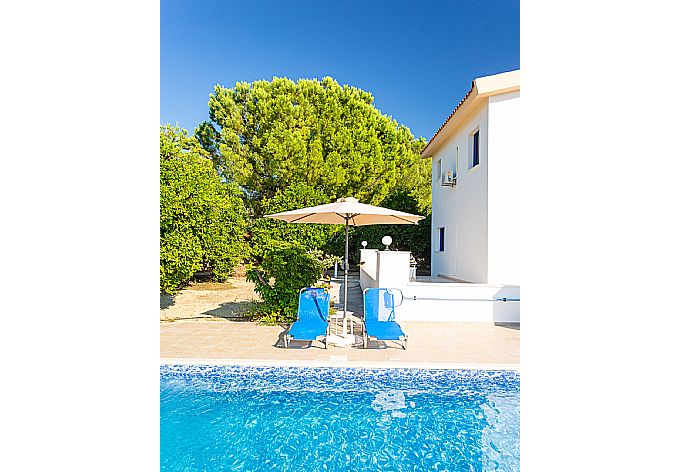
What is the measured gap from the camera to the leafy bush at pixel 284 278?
1009 centimetres

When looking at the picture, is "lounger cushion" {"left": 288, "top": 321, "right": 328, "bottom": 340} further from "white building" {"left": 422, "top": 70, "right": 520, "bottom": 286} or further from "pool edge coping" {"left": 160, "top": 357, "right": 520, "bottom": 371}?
"white building" {"left": 422, "top": 70, "right": 520, "bottom": 286}

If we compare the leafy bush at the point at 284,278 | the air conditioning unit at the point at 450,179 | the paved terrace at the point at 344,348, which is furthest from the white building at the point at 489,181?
the leafy bush at the point at 284,278

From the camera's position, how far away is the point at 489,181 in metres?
12.2

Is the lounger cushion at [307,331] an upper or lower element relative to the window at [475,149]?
lower

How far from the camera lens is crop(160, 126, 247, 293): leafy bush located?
9.44 m

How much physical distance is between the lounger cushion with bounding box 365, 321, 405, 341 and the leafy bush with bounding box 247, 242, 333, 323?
2224 mm

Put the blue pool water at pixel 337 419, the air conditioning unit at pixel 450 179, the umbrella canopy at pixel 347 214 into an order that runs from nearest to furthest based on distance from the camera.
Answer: the blue pool water at pixel 337 419 < the umbrella canopy at pixel 347 214 < the air conditioning unit at pixel 450 179

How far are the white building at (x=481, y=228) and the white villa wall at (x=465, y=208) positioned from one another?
0.09 feet

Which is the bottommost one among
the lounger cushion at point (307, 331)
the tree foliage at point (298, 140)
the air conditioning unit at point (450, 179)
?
the lounger cushion at point (307, 331)

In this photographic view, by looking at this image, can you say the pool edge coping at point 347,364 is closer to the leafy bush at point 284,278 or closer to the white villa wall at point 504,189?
the leafy bush at point 284,278
